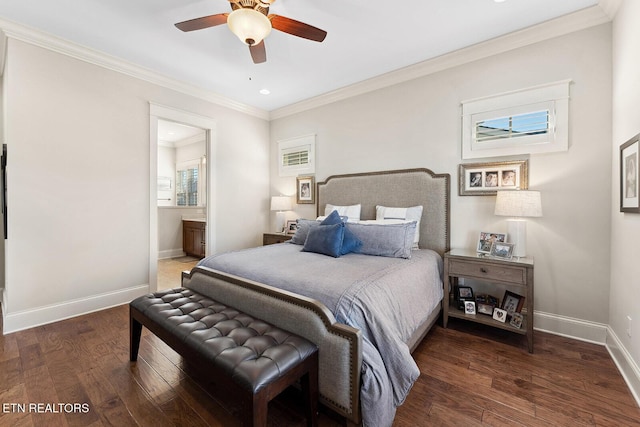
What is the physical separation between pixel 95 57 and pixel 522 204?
4540 mm

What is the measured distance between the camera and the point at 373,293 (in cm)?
167

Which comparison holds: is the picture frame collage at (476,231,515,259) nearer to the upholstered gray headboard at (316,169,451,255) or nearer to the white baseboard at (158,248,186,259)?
the upholstered gray headboard at (316,169,451,255)

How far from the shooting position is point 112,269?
3219 millimetres

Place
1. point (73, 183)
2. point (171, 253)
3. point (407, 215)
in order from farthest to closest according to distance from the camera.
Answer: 1. point (171, 253)
2. point (407, 215)
3. point (73, 183)

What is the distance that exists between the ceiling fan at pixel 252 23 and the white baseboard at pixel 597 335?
311 cm

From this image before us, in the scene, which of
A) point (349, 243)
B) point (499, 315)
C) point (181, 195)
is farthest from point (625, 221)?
point (181, 195)

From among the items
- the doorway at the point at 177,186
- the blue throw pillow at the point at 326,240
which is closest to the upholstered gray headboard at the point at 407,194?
the blue throw pillow at the point at 326,240

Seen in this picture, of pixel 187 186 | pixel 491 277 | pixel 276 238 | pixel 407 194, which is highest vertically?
pixel 187 186

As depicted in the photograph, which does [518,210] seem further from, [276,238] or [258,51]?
[276,238]

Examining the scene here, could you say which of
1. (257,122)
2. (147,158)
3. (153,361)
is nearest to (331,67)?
(257,122)

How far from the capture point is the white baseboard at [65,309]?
8.43 ft

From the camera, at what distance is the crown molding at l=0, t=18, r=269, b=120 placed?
8.41ft

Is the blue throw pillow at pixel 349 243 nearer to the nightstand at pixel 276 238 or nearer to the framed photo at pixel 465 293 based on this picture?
the framed photo at pixel 465 293

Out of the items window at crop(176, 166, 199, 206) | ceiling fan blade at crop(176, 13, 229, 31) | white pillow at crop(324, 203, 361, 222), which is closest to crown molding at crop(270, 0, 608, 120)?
white pillow at crop(324, 203, 361, 222)
